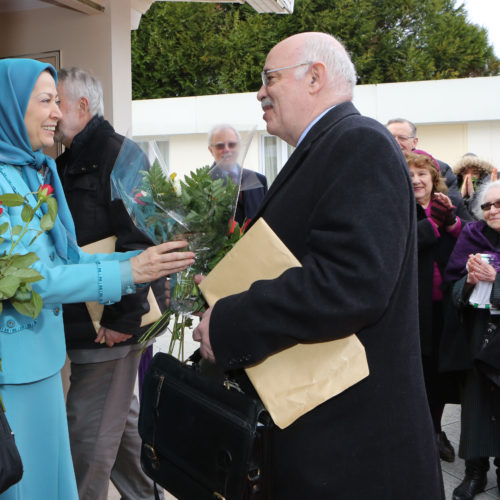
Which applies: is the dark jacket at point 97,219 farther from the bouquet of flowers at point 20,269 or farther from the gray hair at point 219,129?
the bouquet of flowers at point 20,269

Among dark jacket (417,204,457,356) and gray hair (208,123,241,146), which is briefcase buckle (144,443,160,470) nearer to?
gray hair (208,123,241,146)

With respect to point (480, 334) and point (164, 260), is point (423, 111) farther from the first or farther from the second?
point (164, 260)

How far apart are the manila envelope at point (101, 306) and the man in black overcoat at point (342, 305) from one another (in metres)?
1.02

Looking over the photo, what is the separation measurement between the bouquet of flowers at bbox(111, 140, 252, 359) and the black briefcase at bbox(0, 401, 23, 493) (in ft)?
2.19

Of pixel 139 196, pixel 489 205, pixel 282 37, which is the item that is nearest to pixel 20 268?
pixel 139 196

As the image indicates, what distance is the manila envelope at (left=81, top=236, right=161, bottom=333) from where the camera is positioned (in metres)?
2.79

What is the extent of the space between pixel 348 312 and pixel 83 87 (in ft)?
Answer: 6.76

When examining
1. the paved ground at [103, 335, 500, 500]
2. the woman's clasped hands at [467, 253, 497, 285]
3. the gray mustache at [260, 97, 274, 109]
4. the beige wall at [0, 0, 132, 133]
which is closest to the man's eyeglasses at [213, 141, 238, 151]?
the gray mustache at [260, 97, 274, 109]

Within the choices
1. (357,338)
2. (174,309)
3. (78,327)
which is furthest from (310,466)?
(78,327)

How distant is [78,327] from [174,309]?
34.7 inches

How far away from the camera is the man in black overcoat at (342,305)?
1554 mm

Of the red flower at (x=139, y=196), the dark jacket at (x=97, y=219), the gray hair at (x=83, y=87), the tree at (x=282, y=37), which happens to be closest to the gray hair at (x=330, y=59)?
the red flower at (x=139, y=196)

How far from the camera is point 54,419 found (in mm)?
2158

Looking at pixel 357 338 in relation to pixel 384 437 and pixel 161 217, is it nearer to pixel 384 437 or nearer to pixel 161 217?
pixel 384 437
